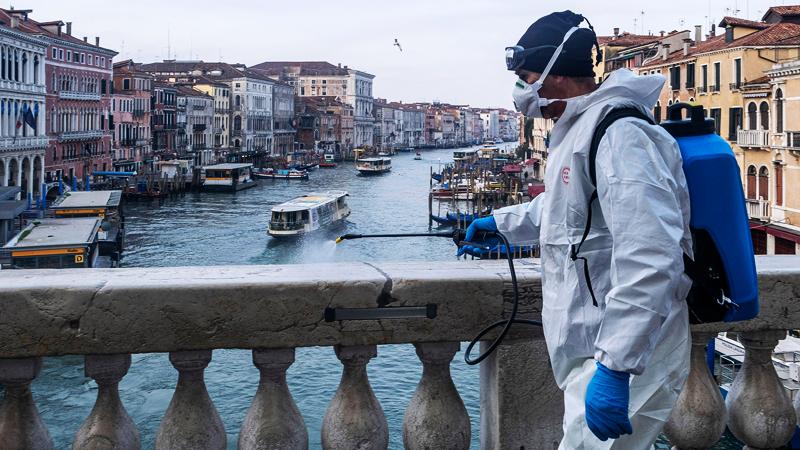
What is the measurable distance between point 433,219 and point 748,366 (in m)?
31.7

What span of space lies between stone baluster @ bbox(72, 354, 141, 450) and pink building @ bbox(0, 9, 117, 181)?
115ft

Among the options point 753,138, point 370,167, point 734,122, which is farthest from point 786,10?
point 370,167

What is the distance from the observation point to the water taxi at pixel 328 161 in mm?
74125

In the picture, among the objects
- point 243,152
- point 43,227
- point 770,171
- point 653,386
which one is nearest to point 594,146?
point 653,386

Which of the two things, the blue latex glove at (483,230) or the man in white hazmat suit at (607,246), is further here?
the blue latex glove at (483,230)

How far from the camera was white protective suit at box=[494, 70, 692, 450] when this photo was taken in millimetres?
1358

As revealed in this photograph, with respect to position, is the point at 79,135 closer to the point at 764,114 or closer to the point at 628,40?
the point at 628,40

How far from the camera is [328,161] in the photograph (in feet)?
251

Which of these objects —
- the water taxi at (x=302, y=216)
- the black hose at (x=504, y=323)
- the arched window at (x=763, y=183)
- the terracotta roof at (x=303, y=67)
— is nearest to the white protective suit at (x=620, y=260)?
A: the black hose at (x=504, y=323)

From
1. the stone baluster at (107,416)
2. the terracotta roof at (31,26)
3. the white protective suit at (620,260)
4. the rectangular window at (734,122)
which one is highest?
the terracotta roof at (31,26)

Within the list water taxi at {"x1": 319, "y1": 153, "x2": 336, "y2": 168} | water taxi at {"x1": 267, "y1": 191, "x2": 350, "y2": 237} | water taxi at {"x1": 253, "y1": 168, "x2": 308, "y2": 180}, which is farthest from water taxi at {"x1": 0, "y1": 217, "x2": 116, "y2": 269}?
water taxi at {"x1": 319, "y1": 153, "x2": 336, "y2": 168}

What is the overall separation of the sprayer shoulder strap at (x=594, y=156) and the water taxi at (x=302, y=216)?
2770cm

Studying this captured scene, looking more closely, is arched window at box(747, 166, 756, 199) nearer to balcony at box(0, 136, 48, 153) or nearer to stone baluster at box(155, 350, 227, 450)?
stone baluster at box(155, 350, 227, 450)

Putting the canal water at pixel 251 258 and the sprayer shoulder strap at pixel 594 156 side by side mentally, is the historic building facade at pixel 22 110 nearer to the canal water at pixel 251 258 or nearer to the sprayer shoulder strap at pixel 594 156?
the canal water at pixel 251 258
